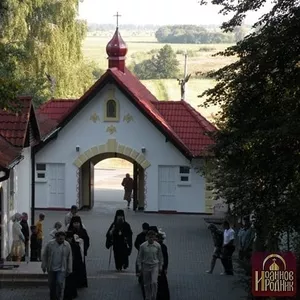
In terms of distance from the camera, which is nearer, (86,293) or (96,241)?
(86,293)

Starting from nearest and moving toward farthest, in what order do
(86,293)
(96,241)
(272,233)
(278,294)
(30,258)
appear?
1. (278,294)
2. (272,233)
3. (86,293)
4. (30,258)
5. (96,241)

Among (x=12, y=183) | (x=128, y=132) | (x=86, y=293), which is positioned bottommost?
(x=86, y=293)

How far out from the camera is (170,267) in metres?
26.2

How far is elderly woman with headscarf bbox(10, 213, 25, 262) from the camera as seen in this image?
77.8ft

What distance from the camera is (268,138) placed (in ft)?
56.9

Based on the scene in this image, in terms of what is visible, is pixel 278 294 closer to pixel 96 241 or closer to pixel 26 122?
pixel 26 122

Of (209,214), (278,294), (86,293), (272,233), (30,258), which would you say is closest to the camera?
(278,294)

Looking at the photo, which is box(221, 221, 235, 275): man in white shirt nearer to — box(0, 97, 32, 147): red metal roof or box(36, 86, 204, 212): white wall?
box(0, 97, 32, 147): red metal roof

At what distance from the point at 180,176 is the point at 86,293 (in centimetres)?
1822

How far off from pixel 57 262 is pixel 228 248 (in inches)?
245

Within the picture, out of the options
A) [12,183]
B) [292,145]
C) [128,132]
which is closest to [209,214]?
[128,132]

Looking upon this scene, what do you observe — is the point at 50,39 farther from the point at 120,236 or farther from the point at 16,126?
the point at 120,236

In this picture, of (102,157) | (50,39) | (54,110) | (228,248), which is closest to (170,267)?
(228,248)

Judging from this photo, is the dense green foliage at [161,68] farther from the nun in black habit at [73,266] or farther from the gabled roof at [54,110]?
the nun in black habit at [73,266]
